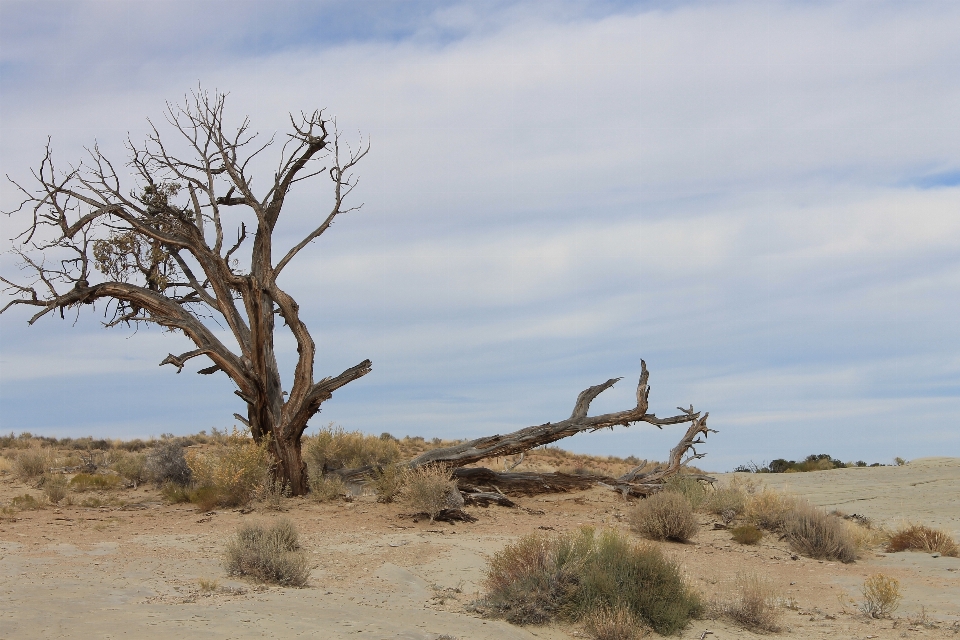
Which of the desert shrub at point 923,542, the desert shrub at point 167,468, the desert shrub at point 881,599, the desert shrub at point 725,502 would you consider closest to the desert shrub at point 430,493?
the desert shrub at point 725,502

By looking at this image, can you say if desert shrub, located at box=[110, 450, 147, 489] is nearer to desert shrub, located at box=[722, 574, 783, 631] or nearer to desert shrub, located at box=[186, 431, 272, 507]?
desert shrub, located at box=[186, 431, 272, 507]

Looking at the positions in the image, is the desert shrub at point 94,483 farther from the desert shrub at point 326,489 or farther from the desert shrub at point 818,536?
the desert shrub at point 818,536

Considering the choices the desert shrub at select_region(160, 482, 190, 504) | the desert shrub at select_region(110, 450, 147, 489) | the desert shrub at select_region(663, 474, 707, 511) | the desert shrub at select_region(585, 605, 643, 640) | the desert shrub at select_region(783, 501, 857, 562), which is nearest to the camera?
the desert shrub at select_region(585, 605, 643, 640)

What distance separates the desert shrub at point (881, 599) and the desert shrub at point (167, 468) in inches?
620

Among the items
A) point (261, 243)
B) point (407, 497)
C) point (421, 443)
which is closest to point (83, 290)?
point (261, 243)

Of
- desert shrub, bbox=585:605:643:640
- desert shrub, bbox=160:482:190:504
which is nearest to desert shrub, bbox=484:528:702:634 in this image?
desert shrub, bbox=585:605:643:640

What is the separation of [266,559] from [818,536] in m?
9.13

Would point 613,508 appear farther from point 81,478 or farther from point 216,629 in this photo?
point 81,478

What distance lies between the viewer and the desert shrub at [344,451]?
19.3 metres

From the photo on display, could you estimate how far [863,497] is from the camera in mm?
22625

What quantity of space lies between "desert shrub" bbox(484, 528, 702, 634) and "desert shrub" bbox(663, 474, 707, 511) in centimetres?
716

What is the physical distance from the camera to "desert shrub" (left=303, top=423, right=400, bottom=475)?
19344 mm

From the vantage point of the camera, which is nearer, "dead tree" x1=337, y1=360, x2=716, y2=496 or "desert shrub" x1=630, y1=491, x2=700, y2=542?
"desert shrub" x1=630, y1=491, x2=700, y2=542

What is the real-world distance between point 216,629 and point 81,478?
605 inches
